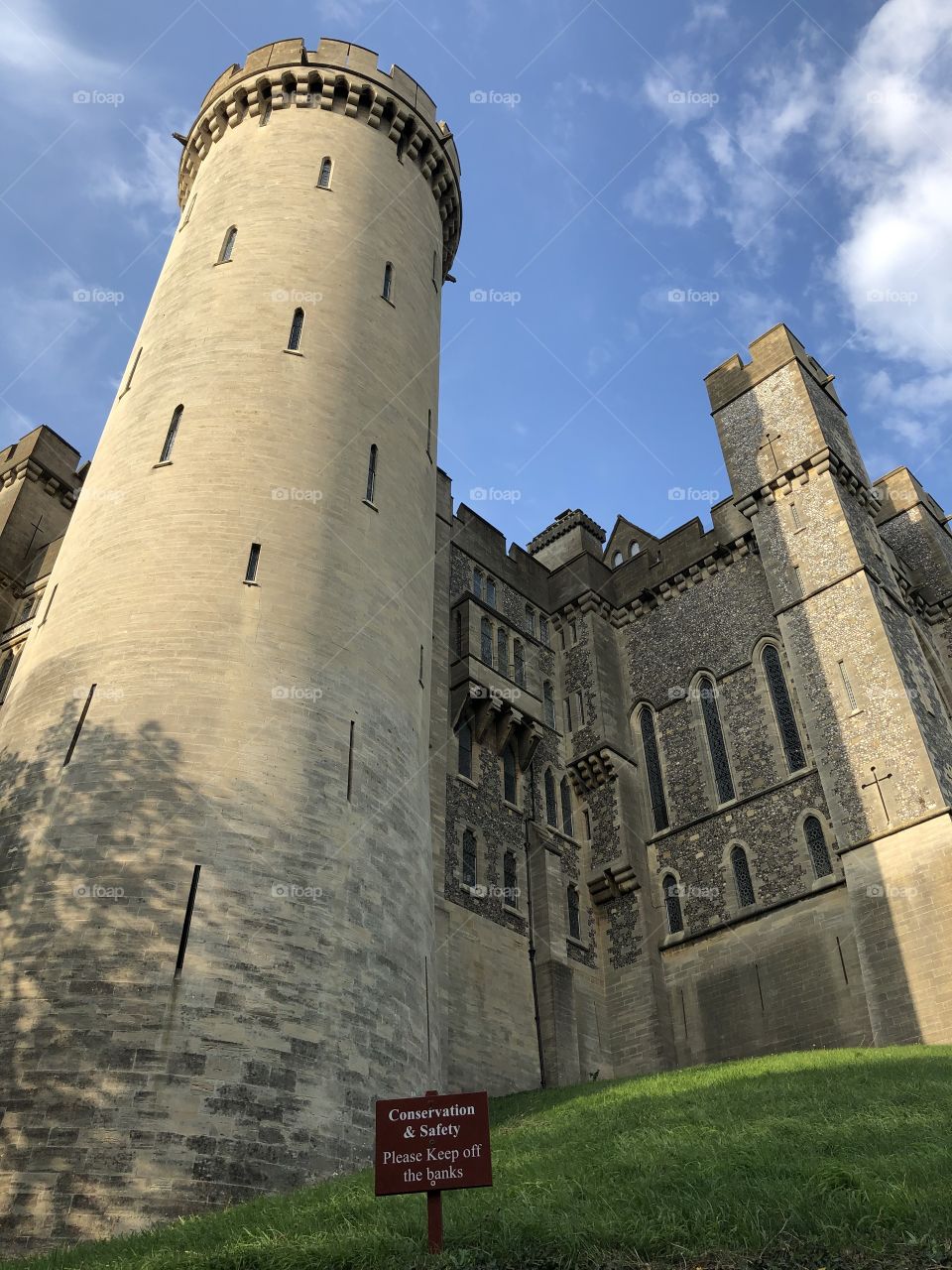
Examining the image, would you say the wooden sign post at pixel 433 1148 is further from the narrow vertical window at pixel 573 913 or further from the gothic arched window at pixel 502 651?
the gothic arched window at pixel 502 651

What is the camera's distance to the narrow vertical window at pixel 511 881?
22844 millimetres

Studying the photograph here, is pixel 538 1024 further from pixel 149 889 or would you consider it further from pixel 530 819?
pixel 149 889

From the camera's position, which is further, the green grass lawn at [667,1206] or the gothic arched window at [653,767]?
the gothic arched window at [653,767]

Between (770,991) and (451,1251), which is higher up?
(770,991)

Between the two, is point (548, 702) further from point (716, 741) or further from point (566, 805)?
point (716, 741)

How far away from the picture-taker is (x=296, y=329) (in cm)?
2067

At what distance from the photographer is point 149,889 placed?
13211mm

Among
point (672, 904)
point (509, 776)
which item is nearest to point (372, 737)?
point (509, 776)

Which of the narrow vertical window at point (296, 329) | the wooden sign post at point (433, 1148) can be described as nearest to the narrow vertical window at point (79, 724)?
the narrow vertical window at point (296, 329)

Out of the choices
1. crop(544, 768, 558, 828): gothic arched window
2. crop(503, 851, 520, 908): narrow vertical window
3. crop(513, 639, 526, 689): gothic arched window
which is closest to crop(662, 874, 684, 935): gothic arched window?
crop(544, 768, 558, 828): gothic arched window

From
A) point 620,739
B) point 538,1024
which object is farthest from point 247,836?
point 620,739

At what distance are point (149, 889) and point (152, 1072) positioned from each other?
7.41 ft

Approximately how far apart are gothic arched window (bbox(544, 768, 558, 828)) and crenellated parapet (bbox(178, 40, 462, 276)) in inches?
630

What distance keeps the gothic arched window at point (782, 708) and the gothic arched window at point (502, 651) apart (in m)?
6.39
